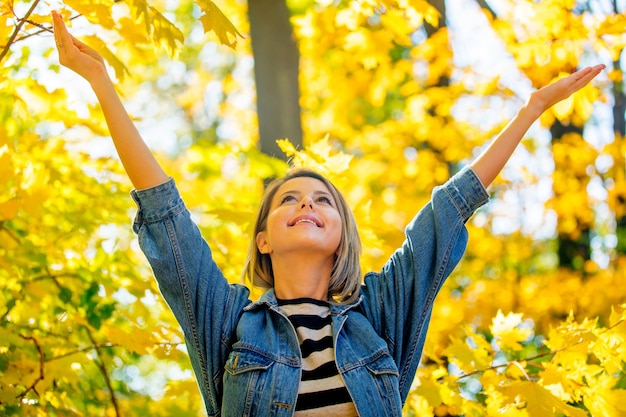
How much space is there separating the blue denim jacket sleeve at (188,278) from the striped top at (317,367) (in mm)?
180

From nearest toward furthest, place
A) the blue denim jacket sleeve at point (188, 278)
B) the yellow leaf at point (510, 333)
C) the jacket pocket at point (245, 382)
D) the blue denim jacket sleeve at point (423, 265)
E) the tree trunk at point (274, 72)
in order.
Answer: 1. the jacket pocket at point (245, 382)
2. the blue denim jacket sleeve at point (188, 278)
3. the blue denim jacket sleeve at point (423, 265)
4. the yellow leaf at point (510, 333)
5. the tree trunk at point (274, 72)

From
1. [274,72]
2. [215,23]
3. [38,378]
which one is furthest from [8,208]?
[274,72]

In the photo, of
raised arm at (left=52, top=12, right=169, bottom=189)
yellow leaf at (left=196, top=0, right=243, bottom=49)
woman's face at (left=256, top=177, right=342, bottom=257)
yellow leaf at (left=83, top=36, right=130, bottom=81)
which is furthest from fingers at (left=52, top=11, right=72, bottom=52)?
woman's face at (left=256, top=177, right=342, bottom=257)

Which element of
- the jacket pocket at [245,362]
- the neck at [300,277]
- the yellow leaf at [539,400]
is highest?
the neck at [300,277]

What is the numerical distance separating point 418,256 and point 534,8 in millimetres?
2159

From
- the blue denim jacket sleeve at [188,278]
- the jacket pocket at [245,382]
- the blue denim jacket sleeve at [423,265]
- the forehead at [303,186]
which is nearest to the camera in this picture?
the jacket pocket at [245,382]

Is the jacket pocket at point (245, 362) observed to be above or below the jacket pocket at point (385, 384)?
above

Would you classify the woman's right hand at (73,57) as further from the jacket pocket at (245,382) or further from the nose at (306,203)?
the jacket pocket at (245,382)

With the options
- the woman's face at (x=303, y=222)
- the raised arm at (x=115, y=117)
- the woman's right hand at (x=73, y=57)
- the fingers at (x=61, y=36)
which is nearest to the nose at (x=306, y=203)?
the woman's face at (x=303, y=222)

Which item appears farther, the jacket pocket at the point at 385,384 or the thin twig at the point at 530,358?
the thin twig at the point at 530,358

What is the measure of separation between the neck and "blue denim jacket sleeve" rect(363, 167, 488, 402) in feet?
0.59

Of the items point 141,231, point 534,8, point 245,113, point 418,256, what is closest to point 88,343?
point 141,231

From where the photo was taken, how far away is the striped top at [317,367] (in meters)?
1.76

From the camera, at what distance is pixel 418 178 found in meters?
7.68
